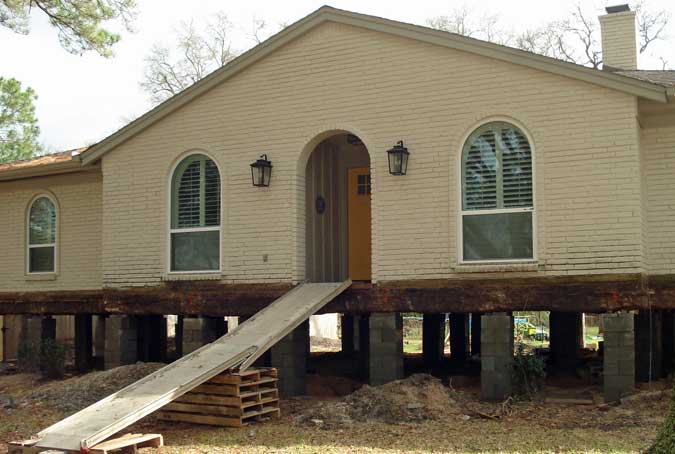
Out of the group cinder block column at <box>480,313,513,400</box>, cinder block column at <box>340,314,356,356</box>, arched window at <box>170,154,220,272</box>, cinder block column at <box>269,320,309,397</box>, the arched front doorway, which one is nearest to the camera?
cinder block column at <box>480,313,513,400</box>

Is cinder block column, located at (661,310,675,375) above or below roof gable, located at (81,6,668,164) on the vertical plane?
below

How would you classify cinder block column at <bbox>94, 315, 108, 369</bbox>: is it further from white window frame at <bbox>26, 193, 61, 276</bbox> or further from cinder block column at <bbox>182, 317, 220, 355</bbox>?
cinder block column at <bbox>182, 317, 220, 355</bbox>

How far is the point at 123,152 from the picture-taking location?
15.0m

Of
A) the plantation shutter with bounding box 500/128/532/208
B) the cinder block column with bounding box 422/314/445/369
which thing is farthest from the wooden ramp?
the cinder block column with bounding box 422/314/445/369

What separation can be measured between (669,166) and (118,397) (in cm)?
819

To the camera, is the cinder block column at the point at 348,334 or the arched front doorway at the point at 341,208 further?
the cinder block column at the point at 348,334

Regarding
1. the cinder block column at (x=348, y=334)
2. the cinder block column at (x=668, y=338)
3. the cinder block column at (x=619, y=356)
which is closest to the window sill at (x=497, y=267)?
the cinder block column at (x=619, y=356)

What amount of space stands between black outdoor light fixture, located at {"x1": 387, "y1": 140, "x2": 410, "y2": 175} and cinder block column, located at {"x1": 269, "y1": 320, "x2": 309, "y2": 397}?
2.85 meters

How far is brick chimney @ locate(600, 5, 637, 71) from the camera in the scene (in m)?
15.0

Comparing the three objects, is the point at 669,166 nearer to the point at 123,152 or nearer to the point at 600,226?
the point at 600,226

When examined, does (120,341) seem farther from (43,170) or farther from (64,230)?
(43,170)

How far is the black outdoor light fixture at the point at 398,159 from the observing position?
1234 centimetres

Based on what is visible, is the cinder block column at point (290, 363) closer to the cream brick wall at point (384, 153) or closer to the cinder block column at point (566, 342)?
the cream brick wall at point (384, 153)

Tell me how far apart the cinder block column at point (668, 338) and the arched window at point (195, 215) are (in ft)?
25.4
